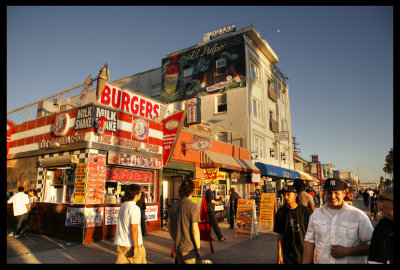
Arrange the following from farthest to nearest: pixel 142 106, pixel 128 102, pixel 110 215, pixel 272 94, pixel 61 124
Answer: pixel 272 94, pixel 142 106, pixel 128 102, pixel 61 124, pixel 110 215

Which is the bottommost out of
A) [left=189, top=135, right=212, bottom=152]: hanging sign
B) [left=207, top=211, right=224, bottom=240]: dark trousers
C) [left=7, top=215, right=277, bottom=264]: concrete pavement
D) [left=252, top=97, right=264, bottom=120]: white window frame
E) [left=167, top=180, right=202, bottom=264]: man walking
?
[left=7, top=215, right=277, bottom=264]: concrete pavement

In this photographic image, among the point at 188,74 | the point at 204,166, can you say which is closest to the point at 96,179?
the point at 204,166

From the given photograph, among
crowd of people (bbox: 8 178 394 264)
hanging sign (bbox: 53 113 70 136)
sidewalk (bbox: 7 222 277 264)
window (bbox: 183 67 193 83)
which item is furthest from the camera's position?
window (bbox: 183 67 193 83)

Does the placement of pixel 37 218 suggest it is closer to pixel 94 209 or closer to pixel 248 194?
pixel 94 209

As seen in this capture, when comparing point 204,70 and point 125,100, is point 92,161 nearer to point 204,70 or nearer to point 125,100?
point 125,100

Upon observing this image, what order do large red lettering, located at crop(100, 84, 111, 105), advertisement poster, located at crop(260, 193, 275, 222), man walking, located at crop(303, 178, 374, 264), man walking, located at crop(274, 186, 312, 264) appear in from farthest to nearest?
advertisement poster, located at crop(260, 193, 275, 222), large red lettering, located at crop(100, 84, 111, 105), man walking, located at crop(274, 186, 312, 264), man walking, located at crop(303, 178, 374, 264)

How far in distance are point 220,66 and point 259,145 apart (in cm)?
767

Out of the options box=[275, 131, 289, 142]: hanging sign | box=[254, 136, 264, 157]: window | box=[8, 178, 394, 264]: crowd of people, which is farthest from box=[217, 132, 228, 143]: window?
box=[8, 178, 394, 264]: crowd of people

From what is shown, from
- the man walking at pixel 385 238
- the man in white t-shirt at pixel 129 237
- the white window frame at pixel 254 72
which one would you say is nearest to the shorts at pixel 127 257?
the man in white t-shirt at pixel 129 237

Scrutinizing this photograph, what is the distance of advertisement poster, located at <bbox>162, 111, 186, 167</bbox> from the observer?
1176cm

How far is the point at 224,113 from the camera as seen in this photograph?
22234 millimetres

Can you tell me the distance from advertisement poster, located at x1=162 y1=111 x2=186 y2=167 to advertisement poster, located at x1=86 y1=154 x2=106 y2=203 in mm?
3008

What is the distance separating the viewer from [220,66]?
75.0 feet

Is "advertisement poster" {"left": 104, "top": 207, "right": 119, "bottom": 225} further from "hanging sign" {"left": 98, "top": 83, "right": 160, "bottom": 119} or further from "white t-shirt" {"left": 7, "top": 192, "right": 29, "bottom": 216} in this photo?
"hanging sign" {"left": 98, "top": 83, "right": 160, "bottom": 119}
